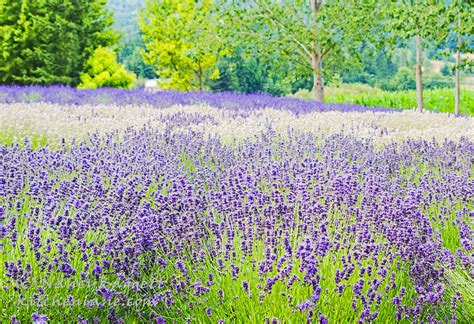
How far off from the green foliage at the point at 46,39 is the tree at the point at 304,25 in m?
7.13

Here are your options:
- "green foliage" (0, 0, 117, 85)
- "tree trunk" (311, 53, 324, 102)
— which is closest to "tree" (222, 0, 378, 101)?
"tree trunk" (311, 53, 324, 102)

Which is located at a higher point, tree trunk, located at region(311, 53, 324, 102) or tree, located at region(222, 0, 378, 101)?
tree, located at region(222, 0, 378, 101)

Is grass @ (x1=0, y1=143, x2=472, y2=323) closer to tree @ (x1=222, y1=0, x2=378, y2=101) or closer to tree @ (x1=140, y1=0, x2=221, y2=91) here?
tree @ (x1=222, y1=0, x2=378, y2=101)

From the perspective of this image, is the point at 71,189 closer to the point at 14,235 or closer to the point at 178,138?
the point at 14,235

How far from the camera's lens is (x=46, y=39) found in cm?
1977

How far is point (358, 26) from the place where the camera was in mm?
14969

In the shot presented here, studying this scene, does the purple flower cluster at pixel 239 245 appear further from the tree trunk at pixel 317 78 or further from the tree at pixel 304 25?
the tree trunk at pixel 317 78

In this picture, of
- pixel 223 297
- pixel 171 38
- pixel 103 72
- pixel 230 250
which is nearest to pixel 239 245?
pixel 230 250

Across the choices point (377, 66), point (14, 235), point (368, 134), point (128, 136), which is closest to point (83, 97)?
point (128, 136)

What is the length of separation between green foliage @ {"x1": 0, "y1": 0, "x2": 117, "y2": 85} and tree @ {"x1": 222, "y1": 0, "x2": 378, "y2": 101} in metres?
7.13

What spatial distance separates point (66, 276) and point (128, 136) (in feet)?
12.2

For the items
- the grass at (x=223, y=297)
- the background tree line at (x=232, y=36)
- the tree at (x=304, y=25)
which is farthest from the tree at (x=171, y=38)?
the grass at (x=223, y=297)

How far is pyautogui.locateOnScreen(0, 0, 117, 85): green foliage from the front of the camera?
19391mm

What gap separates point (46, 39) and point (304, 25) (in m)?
9.70
